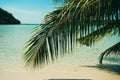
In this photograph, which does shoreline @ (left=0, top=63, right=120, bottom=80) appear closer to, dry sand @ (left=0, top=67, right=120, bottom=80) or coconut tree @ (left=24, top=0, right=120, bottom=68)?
dry sand @ (left=0, top=67, right=120, bottom=80)

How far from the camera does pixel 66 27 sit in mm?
2771

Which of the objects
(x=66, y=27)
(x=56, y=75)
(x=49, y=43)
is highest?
(x=66, y=27)

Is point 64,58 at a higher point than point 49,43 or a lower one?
lower

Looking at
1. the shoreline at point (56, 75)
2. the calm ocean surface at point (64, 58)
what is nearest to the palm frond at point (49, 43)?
the calm ocean surface at point (64, 58)

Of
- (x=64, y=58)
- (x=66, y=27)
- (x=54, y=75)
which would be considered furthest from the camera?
(x=64, y=58)

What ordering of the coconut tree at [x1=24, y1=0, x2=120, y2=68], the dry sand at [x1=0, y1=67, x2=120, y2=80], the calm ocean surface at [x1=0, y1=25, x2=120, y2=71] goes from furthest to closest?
the calm ocean surface at [x1=0, y1=25, x2=120, y2=71] → the dry sand at [x1=0, y1=67, x2=120, y2=80] → the coconut tree at [x1=24, y1=0, x2=120, y2=68]

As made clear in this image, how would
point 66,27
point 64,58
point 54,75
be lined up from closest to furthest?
1. point 66,27
2. point 54,75
3. point 64,58

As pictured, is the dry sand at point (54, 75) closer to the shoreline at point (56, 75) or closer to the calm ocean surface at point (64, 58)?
the shoreline at point (56, 75)

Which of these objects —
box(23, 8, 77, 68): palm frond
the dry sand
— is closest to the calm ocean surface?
box(23, 8, 77, 68): palm frond

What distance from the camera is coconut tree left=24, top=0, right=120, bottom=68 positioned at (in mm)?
2699

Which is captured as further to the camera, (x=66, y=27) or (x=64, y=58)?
(x=64, y=58)

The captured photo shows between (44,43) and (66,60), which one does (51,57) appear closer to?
(44,43)

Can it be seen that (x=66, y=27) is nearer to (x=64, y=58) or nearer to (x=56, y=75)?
(x=56, y=75)

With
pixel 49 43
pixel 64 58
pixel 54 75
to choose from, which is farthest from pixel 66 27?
pixel 64 58
